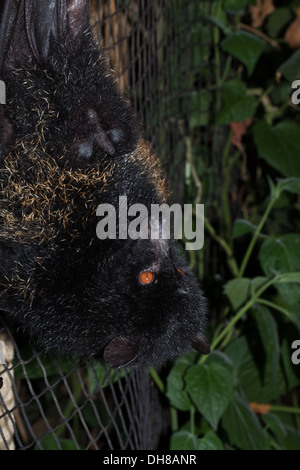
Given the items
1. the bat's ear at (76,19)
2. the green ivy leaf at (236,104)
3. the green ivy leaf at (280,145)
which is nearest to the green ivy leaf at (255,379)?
the green ivy leaf at (280,145)

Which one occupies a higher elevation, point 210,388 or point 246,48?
point 246,48

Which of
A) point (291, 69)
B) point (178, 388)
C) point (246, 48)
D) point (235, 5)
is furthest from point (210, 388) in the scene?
point (235, 5)

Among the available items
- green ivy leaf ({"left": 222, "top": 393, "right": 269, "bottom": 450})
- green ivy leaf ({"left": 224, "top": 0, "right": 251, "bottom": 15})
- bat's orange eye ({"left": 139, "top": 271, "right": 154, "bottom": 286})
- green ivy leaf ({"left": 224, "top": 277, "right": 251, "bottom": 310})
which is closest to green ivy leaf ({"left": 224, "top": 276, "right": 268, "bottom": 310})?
green ivy leaf ({"left": 224, "top": 277, "right": 251, "bottom": 310})

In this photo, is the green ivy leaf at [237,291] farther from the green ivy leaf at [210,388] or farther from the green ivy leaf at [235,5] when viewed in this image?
the green ivy leaf at [235,5]

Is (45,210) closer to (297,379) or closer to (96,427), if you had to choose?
(96,427)

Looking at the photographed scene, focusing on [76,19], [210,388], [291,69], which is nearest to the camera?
[76,19]

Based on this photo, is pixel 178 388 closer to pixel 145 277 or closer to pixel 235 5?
pixel 145 277

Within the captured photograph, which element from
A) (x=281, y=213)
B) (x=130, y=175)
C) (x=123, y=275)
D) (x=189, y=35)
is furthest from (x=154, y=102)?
(x=281, y=213)
